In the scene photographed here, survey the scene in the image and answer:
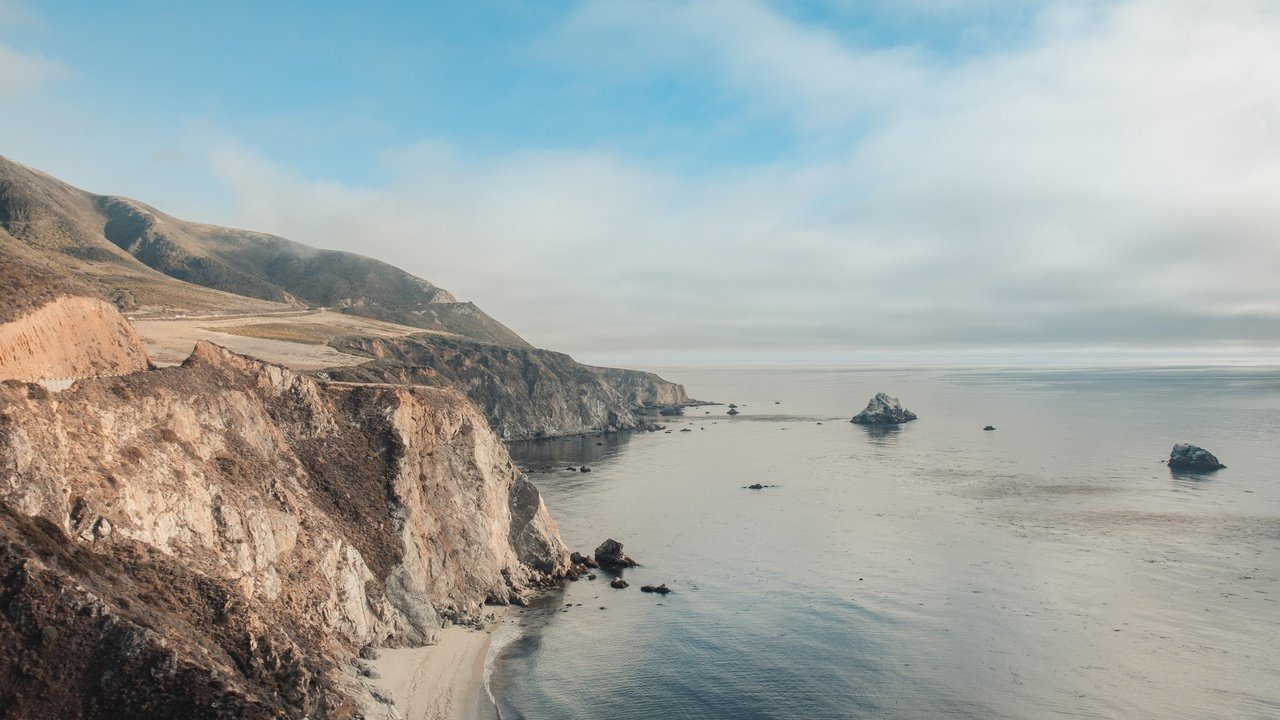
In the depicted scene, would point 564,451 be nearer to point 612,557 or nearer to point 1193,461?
point 612,557

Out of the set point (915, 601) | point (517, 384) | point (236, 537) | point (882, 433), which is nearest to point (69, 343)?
point (236, 537)

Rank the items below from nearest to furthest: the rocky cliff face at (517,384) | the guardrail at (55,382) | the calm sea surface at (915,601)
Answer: the guardrail at (55,382) < the calm sea surface at (915,601) < the rocky cliff face at (517,384)

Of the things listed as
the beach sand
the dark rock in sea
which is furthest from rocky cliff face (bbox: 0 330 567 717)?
the dark rock in sea

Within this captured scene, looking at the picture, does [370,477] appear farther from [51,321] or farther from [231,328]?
[231,328]

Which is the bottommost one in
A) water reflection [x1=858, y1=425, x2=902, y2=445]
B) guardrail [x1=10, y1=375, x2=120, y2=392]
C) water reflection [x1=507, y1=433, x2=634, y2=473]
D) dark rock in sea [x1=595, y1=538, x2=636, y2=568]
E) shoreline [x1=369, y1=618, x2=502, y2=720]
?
shoreline [x1=369, y1=618, x2=502, y2=720]

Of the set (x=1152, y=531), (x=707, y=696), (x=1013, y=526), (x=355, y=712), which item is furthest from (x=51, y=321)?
(x=1152, y=531)

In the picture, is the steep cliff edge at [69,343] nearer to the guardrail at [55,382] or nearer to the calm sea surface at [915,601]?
the guardrail at [55,382]

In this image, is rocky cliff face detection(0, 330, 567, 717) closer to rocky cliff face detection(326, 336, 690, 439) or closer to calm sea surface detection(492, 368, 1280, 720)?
calm sea surface detection(492, 368, 1280, 720)

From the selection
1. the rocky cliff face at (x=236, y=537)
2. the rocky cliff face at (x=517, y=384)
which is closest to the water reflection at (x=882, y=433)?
the rocky cliff face at (x=517, y=384)
